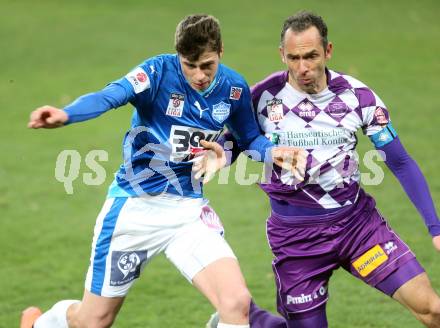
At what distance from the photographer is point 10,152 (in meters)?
12.8

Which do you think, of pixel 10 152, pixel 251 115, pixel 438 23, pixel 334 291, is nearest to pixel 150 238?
pixel 251 115

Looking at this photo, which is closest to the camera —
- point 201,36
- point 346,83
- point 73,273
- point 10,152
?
point 201,36

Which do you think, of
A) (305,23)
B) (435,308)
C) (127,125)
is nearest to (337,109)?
(305,23)

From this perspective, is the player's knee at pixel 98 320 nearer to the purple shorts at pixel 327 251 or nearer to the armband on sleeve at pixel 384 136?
the purple shorts at pixel 327 251

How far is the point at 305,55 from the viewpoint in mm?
6145

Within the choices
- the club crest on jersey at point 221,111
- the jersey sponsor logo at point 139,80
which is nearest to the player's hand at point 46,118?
Result: the jersey sponsor logo at point 139,80

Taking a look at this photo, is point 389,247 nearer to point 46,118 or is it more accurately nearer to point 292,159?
point 292,159

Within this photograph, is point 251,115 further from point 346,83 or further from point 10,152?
point 10,152

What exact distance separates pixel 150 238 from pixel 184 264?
0.99ft

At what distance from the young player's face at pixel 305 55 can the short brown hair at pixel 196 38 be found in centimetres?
49

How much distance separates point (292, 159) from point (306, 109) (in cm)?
40

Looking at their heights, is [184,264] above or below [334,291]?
above

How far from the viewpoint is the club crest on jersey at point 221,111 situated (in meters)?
6.25

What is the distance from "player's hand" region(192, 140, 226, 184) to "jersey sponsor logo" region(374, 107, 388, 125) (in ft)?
3.34
